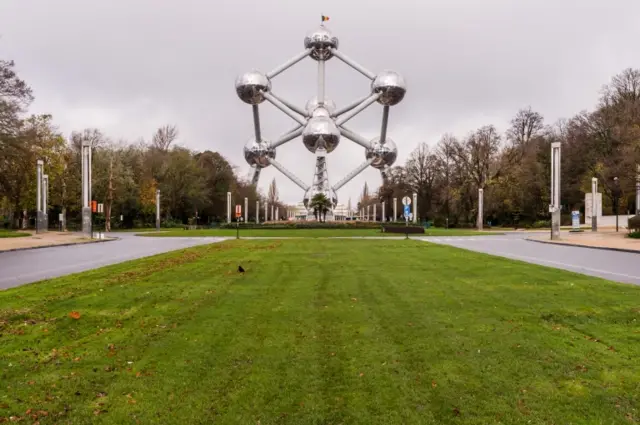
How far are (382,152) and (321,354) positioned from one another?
61.6m

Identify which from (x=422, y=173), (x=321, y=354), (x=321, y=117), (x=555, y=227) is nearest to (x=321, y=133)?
(x=321, y=117)

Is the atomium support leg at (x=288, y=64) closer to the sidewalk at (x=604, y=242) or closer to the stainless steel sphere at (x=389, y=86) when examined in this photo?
the stainless steel sphere at (x=389, y=86)

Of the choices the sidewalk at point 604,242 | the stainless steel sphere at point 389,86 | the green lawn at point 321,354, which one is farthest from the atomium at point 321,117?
the green lawn at point 321,354

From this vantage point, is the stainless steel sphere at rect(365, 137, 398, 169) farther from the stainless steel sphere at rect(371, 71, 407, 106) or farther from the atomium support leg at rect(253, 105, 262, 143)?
the atomium support leg at rect(253, 105, 262, 143)

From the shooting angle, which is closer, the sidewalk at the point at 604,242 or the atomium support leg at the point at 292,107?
the sidewalk at the point at 604,242

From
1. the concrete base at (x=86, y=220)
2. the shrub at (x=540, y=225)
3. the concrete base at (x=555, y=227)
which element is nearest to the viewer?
the concrete base at (x=555, y=227)

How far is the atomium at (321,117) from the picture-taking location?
200ft

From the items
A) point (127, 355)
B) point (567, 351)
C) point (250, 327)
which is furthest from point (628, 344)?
point (127, 355)

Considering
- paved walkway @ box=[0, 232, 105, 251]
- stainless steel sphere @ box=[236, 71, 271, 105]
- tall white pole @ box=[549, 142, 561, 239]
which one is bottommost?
paved walkway @ box=[0, 232, 105, 251]

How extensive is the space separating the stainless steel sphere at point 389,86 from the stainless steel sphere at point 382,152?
6124 mm

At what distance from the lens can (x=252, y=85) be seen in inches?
2372

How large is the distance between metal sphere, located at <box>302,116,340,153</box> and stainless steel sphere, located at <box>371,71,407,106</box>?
6908 mm

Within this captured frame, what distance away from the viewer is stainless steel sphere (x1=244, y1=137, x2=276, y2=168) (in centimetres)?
6519

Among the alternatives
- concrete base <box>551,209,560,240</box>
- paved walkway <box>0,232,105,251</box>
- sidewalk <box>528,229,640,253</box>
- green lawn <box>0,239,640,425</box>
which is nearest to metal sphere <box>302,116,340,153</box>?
sidewalk <box>528,229,640,253</box>
